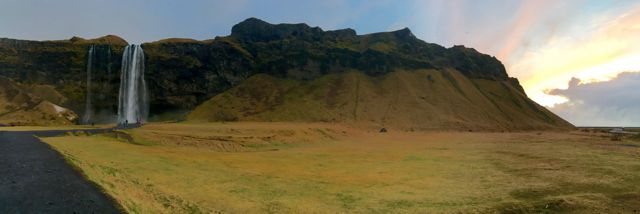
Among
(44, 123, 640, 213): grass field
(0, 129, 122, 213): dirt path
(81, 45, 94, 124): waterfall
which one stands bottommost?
(44, 123, 640, 213): grass field

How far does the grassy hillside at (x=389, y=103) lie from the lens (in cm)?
9075

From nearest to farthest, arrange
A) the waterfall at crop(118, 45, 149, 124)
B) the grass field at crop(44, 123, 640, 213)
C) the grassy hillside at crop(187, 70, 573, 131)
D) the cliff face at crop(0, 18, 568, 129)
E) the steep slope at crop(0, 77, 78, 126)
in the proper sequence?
1. the grass field at crop(44, 123, 640, 213)
2. the steep slope at crop(0, 77, 78, 126)
3. the grassy hillside at crop(187, 70, 573, 131)
4. the waterfall at crop(118, 45, 149, 124)
5. the cliff face at crop(0, 18, 568, 129)

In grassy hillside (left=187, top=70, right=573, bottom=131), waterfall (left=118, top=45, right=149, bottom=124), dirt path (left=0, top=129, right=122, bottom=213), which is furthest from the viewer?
waterfall (left=118, top=45, right=149, bottom=124)

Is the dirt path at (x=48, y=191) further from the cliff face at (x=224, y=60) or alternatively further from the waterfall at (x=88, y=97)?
the cliff face at (x=224, y=60)

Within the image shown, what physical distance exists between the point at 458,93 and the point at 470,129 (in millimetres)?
23097

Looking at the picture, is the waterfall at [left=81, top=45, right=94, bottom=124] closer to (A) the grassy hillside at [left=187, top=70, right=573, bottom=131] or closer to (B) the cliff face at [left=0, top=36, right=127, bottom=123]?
(B) the cliff face at [left=0, top=36, right=127, bottom=123]

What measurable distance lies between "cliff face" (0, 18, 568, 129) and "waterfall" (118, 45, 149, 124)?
6.17 ft

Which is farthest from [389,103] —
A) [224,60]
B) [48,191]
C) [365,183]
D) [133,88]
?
[48,191]

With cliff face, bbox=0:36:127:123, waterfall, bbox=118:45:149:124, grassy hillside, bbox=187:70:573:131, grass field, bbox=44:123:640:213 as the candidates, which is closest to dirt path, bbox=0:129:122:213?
grass field, bbox=44:123:640:213

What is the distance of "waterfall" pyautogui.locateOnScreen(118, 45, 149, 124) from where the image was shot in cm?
9350

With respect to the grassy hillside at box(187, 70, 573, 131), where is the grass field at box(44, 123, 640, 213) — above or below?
below

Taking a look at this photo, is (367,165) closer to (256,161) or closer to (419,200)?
(256,161)

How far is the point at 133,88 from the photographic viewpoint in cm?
9638

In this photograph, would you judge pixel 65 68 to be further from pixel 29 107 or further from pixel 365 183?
pixel 365 183
